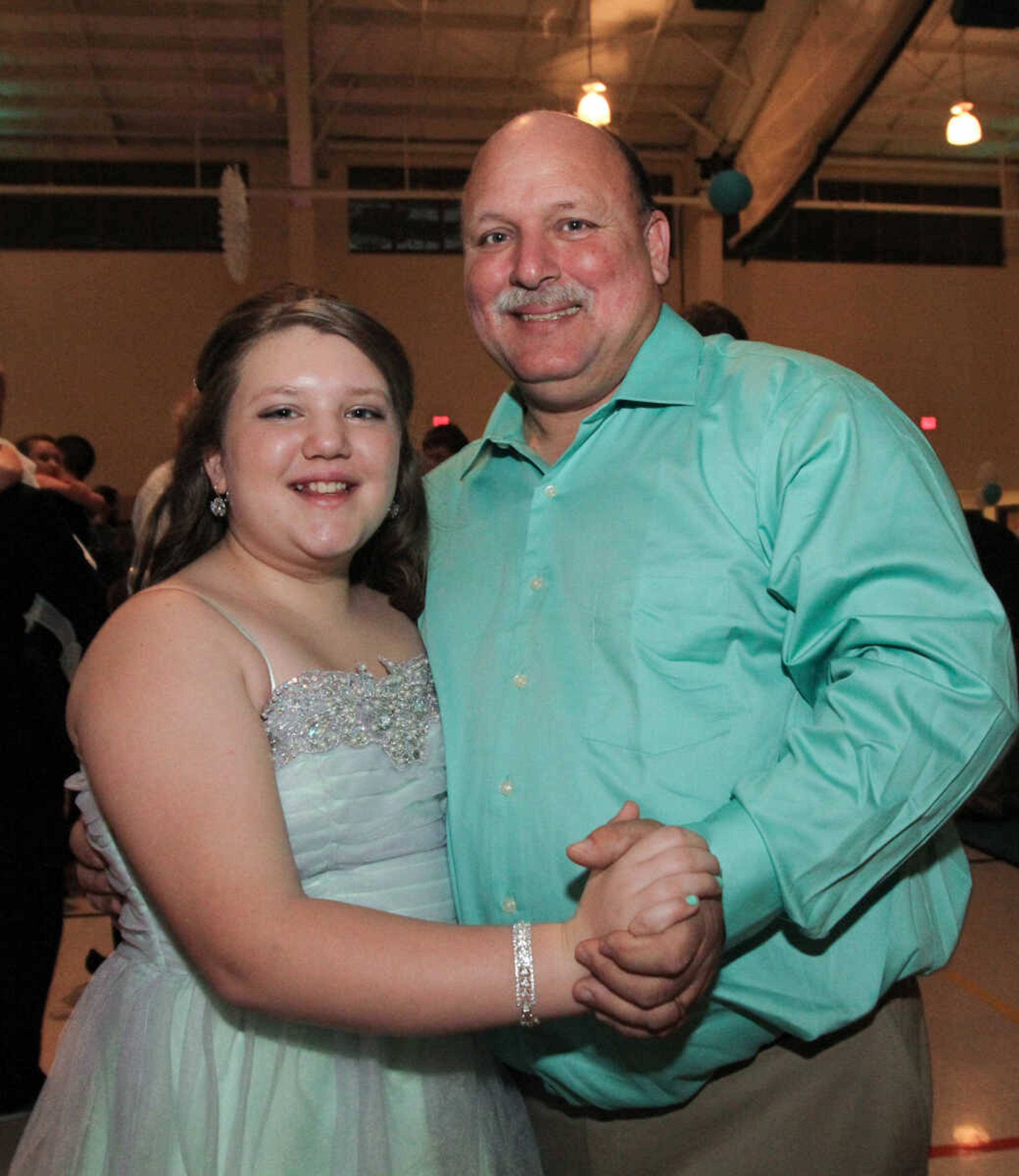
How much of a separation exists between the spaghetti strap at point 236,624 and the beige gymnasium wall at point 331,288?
1256 centimetres

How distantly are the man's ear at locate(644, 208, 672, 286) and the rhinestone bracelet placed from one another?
982mm

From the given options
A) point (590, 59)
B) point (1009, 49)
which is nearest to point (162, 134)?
point (590, 59)

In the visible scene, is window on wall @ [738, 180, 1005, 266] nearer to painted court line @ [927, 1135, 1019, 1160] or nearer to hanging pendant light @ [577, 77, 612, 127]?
hanging pendant light @ [577, 77, 612, 127]

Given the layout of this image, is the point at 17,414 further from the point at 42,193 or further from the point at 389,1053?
the point at 389,1053

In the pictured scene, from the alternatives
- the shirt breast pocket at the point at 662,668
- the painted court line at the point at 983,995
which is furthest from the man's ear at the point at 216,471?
the painted court line at the point at 983,995

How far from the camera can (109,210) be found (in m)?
14.0

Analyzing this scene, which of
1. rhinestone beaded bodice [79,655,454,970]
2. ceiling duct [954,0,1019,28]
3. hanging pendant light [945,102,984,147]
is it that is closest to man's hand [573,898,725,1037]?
rhinestone beaded bodice [79,655,454,970]

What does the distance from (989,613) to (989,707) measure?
0.34 feet

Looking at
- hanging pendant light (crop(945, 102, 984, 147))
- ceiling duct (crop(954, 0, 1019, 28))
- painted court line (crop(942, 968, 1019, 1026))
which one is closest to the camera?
painted court line (crop(942, 968, 1019, 1026))

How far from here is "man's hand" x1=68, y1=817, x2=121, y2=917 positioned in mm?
1729

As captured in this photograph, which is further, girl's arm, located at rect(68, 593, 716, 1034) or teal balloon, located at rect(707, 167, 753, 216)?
teal balloon, located at rect(707, 167, 753, 216)

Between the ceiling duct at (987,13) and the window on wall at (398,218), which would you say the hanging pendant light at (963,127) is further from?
the window on wall at (398,218)

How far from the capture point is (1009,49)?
11.7 metres

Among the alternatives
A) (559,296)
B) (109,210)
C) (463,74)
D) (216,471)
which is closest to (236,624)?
(216,471)
